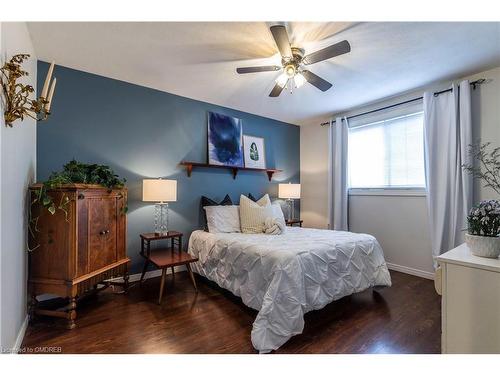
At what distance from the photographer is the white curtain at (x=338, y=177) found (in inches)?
152

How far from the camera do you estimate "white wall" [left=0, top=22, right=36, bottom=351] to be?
1.36m

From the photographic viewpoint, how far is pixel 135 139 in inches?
118

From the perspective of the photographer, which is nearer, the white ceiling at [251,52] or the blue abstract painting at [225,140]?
the white ceiling at [251,52]

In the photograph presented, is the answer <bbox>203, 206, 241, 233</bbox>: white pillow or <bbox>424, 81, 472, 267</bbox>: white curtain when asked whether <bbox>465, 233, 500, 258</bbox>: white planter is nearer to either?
<bbox>424, 81, 472, 267</bbox>: white curtain

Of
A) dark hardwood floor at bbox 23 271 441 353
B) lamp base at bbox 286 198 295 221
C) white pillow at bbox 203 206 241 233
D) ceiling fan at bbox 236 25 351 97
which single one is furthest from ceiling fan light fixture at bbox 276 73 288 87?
lamp base at bbox 286 198 295 221

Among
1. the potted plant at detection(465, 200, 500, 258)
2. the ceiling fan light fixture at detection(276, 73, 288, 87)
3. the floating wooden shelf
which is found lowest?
the potted plant at detection(465, 200, 500, 258)

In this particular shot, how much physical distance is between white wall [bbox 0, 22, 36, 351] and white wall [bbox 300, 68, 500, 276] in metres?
4.02

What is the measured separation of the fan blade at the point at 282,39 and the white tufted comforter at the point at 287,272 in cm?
163

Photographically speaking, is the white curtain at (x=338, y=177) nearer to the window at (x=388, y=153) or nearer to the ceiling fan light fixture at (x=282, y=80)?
the window at (x=388, y=153)

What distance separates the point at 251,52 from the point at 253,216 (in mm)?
1893

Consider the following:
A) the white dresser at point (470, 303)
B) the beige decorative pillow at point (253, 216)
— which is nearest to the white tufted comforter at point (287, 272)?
the beige decorative pillow at point (253, 216)

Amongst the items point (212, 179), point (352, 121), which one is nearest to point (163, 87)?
point (212, 179)
